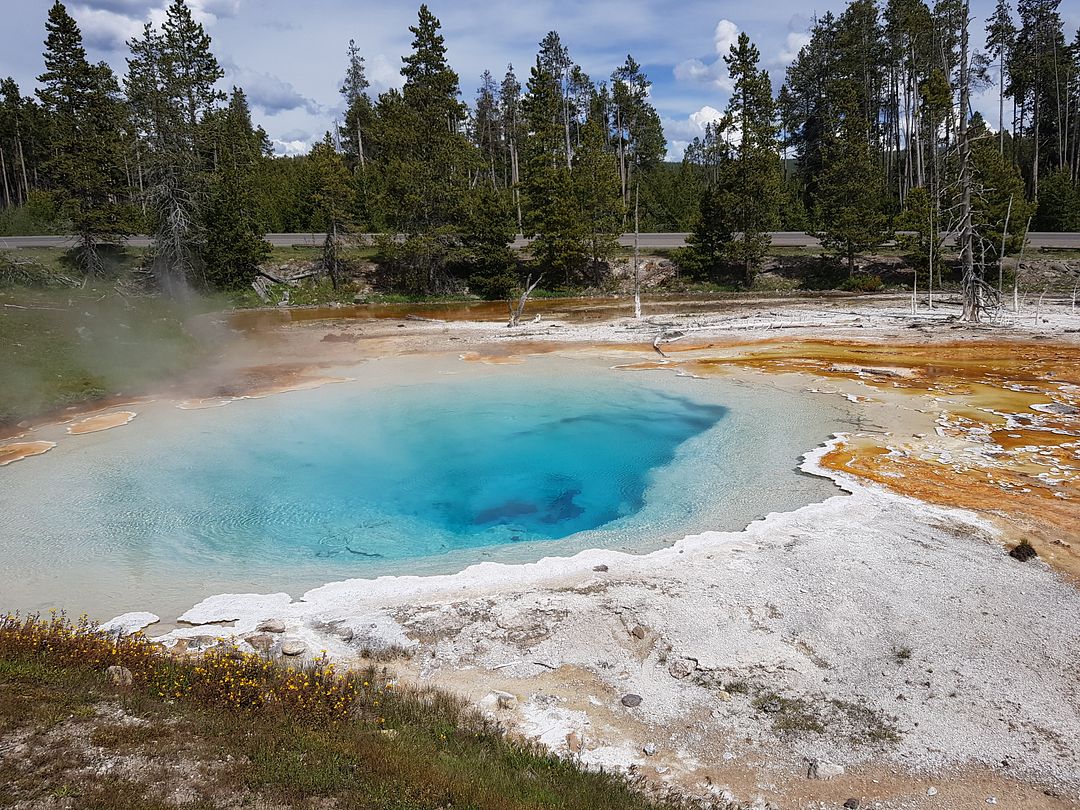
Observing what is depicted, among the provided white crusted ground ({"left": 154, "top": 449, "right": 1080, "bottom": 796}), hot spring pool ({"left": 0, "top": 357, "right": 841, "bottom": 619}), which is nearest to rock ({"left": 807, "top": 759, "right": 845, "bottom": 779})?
white crusted ground ({"left": 154, "top": 449, "right": 1080, "bottom": 796})

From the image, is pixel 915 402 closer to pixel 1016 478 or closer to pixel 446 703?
pixel 1016 478

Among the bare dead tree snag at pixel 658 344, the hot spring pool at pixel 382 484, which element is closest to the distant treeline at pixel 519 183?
the bare dead tree snag at pixel 658 344

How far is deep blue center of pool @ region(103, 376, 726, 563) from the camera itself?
10.4 metres

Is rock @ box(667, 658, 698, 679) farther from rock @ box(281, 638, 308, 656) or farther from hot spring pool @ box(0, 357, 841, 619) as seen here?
rock @ box(281, 638, 308, 656)

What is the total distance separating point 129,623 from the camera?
7340 millimetres

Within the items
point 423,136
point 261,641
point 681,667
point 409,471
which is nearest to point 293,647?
point 261,641

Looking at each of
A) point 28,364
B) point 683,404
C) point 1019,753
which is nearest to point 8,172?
point 28,364

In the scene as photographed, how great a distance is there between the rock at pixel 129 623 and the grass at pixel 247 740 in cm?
103

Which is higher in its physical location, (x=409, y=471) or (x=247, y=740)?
(x=247, y=740)

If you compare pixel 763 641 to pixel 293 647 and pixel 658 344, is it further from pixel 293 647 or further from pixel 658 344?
pixel 658 344

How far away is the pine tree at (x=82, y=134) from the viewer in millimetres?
29062

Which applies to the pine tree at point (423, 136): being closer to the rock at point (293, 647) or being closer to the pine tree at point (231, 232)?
the pine tree at point (231, 232)

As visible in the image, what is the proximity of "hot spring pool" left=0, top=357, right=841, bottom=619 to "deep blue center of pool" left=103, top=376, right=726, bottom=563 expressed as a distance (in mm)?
46

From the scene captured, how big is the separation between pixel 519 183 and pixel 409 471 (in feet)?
91.3
